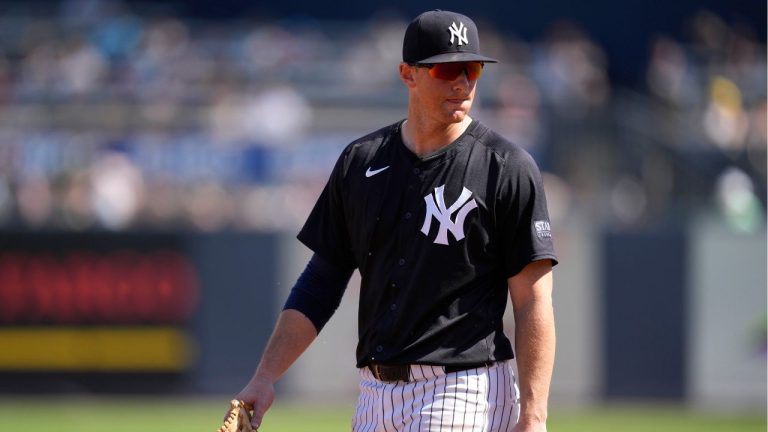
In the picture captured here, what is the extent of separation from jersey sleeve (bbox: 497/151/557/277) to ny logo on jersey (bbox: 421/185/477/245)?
0.36ft

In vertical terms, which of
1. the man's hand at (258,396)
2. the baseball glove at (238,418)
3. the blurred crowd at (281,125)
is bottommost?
the baseball glove at (238,418)

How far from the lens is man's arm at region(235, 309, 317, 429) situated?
4426mm

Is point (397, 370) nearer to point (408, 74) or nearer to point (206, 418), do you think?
point (408, 74)

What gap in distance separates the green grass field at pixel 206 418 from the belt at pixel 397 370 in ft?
22.7

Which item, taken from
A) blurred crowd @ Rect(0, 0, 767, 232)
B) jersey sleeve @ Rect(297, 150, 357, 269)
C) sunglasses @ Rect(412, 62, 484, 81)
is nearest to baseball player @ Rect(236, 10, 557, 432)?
sunglasses @ Rect(412, 62, 484, 81)

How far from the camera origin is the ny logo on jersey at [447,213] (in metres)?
4.24

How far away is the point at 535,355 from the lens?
4.09 meters

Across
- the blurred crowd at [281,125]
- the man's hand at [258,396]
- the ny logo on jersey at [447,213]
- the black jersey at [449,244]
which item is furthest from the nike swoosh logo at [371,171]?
the blurred crowd at [281,125]

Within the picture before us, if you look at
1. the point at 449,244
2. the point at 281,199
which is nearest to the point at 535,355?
the point at 449,244

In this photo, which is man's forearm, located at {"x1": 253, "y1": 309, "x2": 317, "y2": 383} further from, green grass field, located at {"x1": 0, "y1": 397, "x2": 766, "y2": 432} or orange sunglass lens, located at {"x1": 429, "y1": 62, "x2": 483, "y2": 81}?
green grass field, located at {"x1": 0, "y1": 397, "x2": 766, "y2": 432}

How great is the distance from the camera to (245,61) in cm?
1772

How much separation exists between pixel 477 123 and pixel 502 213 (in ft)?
1.22

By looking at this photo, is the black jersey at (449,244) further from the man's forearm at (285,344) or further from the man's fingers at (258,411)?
the man's fingers at (258,411)

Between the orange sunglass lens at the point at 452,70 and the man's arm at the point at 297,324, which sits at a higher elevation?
the orange sunglass lens at the point at 452,70
